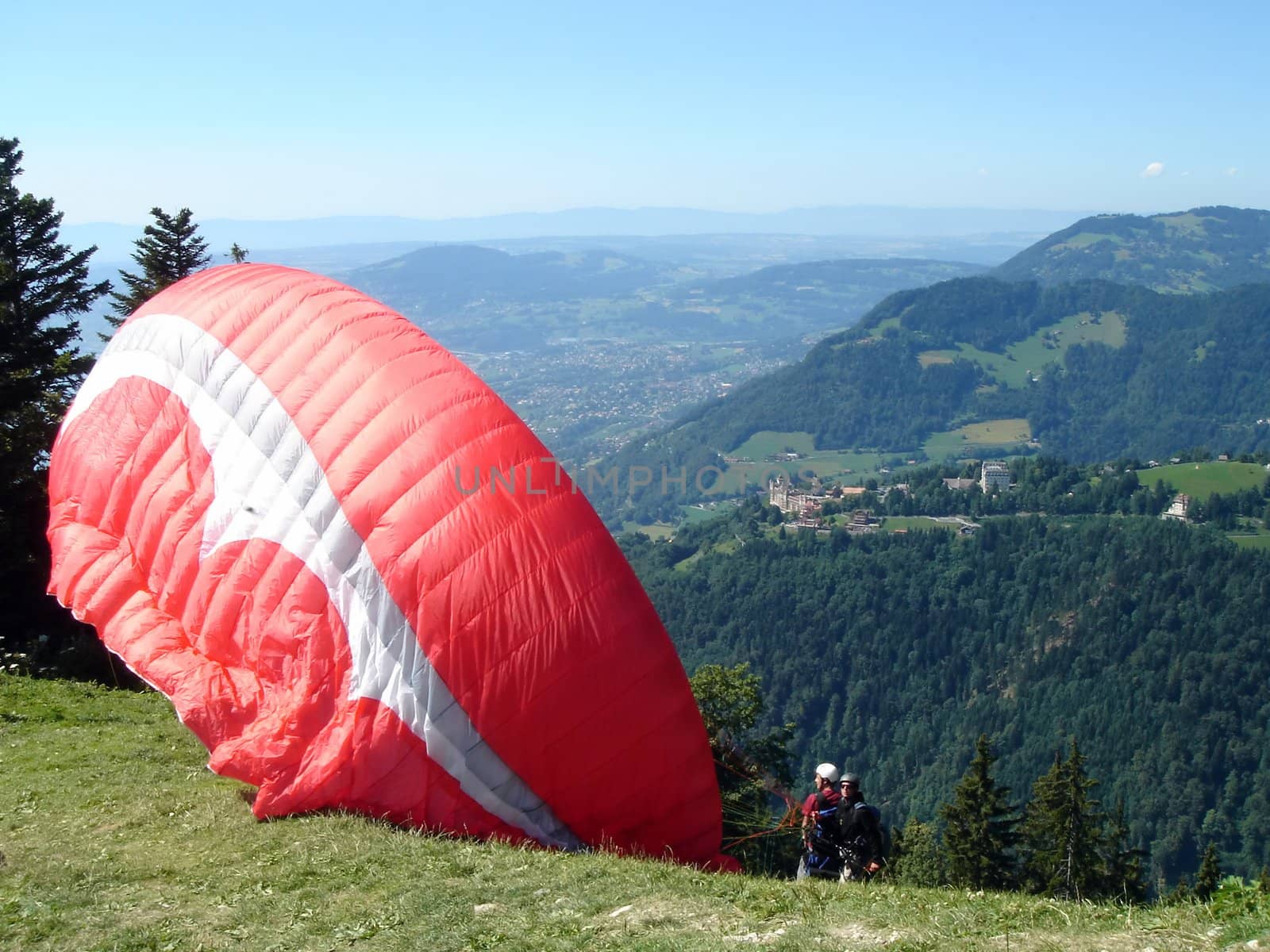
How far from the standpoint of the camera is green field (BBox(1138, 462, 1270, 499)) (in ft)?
433

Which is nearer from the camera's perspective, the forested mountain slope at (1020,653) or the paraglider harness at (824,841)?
the paraglider harness at (824,841)

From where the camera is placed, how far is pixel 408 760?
881 centimetres

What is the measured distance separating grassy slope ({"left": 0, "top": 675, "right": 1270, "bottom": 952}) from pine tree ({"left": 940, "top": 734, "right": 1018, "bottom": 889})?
2897cm

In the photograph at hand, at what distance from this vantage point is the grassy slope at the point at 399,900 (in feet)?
20.0

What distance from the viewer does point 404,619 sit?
8.94m

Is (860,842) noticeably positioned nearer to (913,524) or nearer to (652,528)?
(913,524)

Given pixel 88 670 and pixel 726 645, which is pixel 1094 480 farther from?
pixel 88 670

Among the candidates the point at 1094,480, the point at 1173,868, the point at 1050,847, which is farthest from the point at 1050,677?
the point at 1050,847

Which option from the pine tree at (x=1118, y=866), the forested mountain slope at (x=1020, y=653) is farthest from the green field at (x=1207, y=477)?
the pine tree at (x=1118, y=866)

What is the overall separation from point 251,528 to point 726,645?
105 metres

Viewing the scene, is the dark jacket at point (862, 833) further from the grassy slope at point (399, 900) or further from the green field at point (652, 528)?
the green field at point (652, 528)

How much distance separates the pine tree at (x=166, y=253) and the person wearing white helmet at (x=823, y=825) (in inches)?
1040

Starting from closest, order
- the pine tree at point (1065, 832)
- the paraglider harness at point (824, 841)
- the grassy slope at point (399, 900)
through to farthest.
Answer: the grassy slope at point (399, 900) → the paraglider harness at point (824, 841) → the pine tree at point (1065, 832)

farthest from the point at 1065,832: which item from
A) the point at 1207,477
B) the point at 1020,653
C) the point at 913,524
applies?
the point at 1207,477
